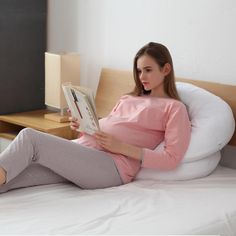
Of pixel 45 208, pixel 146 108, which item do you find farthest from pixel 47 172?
pixel 146 108

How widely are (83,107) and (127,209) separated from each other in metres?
0.53

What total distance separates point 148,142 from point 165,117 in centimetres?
14

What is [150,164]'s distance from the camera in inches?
89.3

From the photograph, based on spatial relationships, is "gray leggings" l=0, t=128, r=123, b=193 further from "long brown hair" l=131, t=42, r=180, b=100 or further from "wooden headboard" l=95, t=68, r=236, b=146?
"wooden headboard" l=95, t=68, r=236, b=146

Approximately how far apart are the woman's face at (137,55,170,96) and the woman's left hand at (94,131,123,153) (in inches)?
13.1

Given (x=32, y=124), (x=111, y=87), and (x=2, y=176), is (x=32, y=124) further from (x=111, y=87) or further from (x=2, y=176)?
(x=2, y=176)

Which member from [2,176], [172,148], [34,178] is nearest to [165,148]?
[172,148]

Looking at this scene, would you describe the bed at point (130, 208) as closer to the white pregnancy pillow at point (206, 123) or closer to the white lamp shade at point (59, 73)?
the white pregnancy pillow at point (206, 123)

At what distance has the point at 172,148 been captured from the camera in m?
2.26

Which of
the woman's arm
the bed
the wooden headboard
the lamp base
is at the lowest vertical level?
the bed

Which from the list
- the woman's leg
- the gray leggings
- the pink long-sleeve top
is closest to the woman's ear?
the pink long-sleeve top

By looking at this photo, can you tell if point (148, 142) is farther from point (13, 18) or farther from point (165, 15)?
point (13, 18)

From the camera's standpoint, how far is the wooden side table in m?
2.98

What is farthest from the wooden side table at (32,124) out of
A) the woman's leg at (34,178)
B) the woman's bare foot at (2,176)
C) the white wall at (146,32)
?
the woman's bare foot at (2,176)
